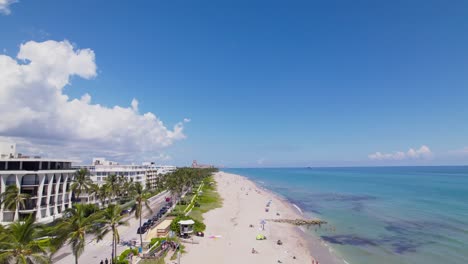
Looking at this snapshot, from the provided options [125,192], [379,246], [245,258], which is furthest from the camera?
[125,192]

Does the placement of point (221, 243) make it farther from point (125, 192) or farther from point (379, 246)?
point (125, 192)

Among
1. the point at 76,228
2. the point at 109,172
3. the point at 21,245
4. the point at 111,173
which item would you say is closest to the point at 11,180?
the point at 76,228

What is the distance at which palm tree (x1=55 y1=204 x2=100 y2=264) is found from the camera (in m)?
26.7

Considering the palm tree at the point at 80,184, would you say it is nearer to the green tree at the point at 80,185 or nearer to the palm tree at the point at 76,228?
the green tree at the point at 80,185

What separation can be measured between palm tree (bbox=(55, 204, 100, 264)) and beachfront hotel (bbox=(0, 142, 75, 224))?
24.2 m

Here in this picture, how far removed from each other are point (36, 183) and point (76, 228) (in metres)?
31.3

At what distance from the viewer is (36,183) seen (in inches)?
2000

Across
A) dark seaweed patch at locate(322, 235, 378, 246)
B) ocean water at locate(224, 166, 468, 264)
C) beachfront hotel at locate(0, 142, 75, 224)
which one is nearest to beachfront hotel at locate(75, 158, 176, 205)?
beachfront hotel at locate(0, 142, 75, 224)

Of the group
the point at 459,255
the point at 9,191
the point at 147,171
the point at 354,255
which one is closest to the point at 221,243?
the point at 354,255

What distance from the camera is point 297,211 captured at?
91.2 m

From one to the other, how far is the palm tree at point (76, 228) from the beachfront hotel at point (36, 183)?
79.5 feet

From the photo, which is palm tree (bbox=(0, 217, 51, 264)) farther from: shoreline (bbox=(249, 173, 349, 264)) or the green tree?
the green tree

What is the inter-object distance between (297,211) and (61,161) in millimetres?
68368

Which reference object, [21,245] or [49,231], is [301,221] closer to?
[49,231]
